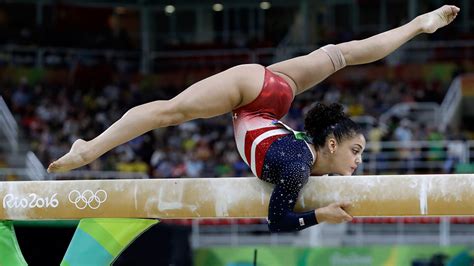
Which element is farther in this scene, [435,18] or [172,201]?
[435,18]

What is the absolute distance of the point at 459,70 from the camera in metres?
20.1

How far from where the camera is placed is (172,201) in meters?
4.91

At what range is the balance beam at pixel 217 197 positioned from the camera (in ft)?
15.3

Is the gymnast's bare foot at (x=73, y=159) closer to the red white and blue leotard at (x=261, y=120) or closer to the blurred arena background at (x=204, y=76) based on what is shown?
the red white and blue leotard at (x=261, y=120)

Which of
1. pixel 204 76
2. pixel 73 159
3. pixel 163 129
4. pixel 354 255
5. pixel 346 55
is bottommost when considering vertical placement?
pixel 354 255

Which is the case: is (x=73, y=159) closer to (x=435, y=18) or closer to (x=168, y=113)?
(x=168, y=113)

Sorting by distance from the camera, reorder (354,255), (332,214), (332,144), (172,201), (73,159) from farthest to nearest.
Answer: (354,255) < (172,201) < (332,144) < (73,159) < (332,214)

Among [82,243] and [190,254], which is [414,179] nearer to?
[82,243]

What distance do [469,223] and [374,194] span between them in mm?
10584

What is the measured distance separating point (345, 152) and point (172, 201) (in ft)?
A: 3.15

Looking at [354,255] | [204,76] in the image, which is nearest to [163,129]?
[204,76]

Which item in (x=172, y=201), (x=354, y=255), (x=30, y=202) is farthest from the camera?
(x=354, y=255)

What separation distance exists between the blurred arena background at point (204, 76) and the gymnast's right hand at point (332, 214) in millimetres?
4260

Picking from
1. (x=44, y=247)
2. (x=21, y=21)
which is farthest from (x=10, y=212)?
(x=21, y=21)
